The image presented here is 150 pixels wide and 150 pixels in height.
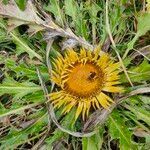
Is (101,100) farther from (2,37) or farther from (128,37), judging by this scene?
(2,37)

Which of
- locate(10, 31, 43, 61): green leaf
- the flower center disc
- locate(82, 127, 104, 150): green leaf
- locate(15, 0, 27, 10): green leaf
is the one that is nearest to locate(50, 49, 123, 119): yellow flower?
the flower center disc

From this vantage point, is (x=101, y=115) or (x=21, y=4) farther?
(x=21, y=4)

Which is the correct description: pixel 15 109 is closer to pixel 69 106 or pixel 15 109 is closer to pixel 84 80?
pixel 69 106

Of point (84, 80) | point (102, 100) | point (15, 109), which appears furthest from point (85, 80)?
point (15, 109)

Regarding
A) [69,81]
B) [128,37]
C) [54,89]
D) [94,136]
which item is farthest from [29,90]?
[128,37]

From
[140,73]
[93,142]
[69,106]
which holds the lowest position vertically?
[93,142]

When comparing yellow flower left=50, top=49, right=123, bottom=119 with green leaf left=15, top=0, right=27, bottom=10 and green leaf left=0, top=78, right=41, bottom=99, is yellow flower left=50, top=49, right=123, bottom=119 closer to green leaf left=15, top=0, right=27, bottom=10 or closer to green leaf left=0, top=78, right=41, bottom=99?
green leaf left=0, top=78, right=41, bottom=99
